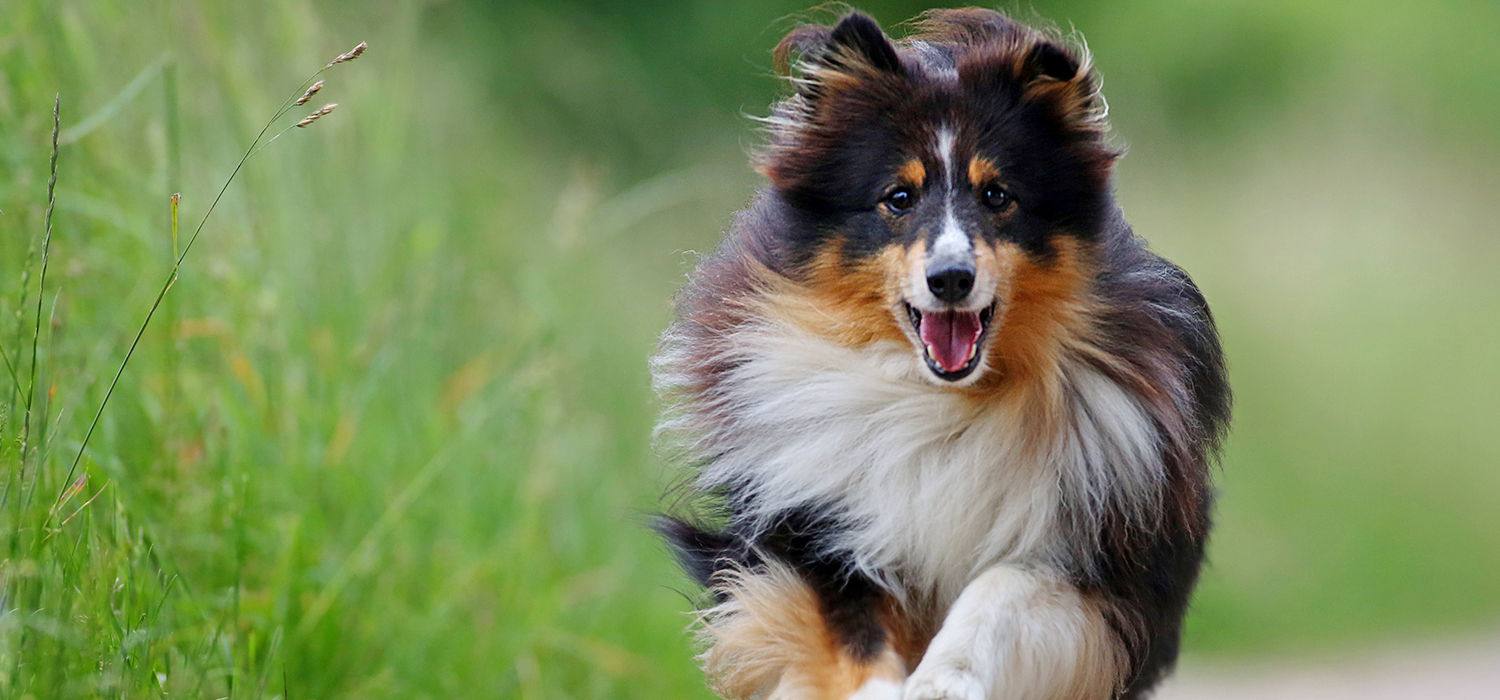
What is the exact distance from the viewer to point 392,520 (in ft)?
15.5

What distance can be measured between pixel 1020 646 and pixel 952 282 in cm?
83

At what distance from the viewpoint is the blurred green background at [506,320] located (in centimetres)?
417

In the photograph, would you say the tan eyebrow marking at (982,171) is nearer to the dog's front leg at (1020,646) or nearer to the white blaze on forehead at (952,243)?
the white blaze on forehead at (952,243)

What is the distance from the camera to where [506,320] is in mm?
6727

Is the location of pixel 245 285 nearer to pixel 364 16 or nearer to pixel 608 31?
pixel 364 16

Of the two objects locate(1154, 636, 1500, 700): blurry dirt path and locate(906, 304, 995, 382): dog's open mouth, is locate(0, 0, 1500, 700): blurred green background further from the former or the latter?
locate(906, 304, 995, 382): dog's open mouth

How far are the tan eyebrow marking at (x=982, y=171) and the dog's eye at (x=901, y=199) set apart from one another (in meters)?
0.14

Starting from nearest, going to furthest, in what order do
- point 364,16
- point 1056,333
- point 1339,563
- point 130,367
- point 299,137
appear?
point 1056,333 → point 130,367 → point 299,137 → point 364,16 → point 1339,563

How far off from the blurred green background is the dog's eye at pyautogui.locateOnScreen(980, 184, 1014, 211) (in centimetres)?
120

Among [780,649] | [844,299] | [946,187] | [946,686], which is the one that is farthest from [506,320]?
[946,686]

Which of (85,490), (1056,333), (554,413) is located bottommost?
(554,413)

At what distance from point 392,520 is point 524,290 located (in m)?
1.77

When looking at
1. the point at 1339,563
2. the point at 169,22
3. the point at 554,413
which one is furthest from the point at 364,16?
the point at 1339,563

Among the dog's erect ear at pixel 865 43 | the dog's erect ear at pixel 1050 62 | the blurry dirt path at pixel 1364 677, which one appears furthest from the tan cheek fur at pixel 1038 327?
the blurry dirt path at pixel 1364 677
